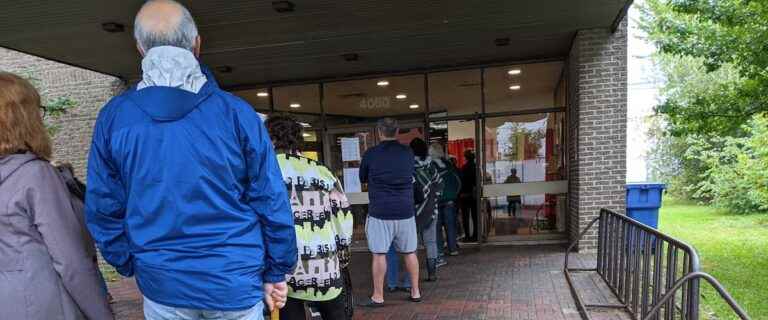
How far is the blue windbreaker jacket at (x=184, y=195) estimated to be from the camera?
1453 millimetres

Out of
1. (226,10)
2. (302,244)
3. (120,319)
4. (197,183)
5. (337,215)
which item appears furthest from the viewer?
(226,10)

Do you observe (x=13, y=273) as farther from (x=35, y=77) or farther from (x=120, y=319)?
(x=35, y=77)

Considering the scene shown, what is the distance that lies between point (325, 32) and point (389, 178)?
2.75m

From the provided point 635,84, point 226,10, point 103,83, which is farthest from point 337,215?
point 635,84

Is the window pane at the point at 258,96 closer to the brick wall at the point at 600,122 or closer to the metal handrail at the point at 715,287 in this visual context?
the brick wall at the point at 600,122

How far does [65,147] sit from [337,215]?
25.8 ft

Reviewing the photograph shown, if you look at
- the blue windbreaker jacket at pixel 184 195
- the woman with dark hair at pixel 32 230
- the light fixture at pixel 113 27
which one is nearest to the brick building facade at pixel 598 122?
the light fixture at pixel 113 27

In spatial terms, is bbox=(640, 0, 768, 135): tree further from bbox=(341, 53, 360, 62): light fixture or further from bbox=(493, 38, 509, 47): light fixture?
bbox=(341, 53, 360, 62): light fixture

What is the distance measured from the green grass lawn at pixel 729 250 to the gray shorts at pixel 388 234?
10.4ft

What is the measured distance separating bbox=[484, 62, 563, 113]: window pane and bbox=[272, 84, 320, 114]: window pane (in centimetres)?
304

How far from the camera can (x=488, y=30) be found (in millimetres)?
6426

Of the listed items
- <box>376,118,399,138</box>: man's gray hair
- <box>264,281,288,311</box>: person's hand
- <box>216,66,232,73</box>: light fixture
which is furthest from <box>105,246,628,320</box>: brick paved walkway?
<box>216,66,232,73</box>: light fixture

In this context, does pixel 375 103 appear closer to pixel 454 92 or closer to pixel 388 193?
pixel 454 92

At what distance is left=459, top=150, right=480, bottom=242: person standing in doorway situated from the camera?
26.8ft
